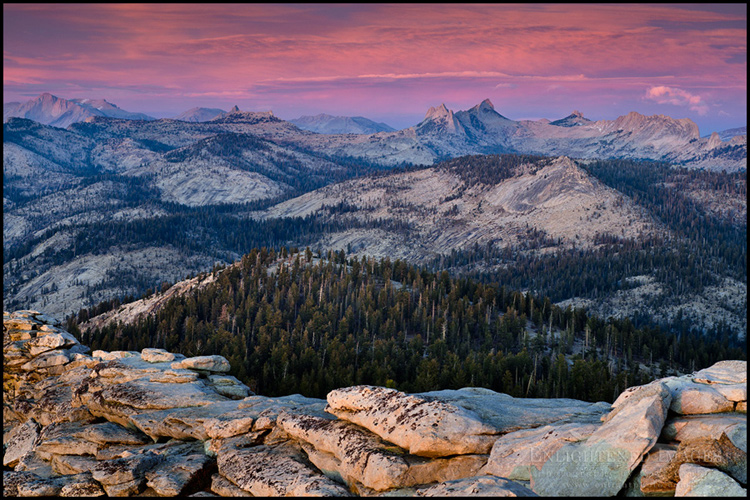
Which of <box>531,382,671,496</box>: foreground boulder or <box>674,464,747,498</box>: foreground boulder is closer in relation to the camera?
<box>674,464,747,498</box>: foreground boulder

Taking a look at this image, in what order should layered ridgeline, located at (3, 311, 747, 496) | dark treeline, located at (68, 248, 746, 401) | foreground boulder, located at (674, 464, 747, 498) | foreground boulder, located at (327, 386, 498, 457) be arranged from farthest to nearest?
dark treeline, located at (68, 248, 746, 401) < foreground boulder, located at (327, 386, 498, 457) < layered ridgeline, located at (3, 311, 747, 496) < foreground boulder, located at (674, 464, 747, 498)

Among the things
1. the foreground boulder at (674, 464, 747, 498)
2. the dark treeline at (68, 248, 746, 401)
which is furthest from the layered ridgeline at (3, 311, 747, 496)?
the dark treeline at (68, 248, 746, 401)

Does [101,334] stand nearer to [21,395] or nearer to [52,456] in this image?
[21,395]

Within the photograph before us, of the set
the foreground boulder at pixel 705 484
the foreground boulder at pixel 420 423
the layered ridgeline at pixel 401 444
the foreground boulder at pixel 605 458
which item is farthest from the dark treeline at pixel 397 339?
the foreground boulder at pixel 705 484

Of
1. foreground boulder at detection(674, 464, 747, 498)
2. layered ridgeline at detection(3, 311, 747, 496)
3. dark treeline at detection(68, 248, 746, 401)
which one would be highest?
foreground boulder at detection(674, 464, 747, 498)

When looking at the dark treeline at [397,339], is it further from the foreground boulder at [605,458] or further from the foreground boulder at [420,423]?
the foreground boulder at [605,458]

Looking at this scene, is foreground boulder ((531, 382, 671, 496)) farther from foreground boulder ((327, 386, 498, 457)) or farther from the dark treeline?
the dark treeline

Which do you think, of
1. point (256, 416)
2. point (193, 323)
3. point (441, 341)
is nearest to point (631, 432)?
point (256, 416)

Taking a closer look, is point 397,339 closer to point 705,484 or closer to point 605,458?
point 605,458
